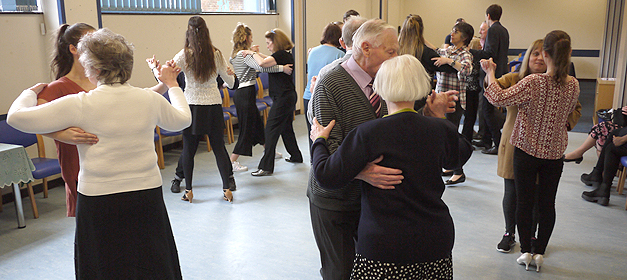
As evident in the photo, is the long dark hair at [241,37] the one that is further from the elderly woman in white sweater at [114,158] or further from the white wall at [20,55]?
the elderly woman in white sweater at [114,158]

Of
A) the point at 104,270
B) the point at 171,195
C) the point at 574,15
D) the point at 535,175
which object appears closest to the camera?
the point at 104,270

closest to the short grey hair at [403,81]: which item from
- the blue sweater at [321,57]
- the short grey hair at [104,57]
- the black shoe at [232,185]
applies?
the short grey hair at [104,57]

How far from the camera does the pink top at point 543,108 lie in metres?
2.73

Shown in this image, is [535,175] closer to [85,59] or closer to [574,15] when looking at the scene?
[85,59]

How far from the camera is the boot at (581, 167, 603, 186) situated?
176 inches

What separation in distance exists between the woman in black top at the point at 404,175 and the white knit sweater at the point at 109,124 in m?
0.70

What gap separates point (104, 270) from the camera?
1.93m

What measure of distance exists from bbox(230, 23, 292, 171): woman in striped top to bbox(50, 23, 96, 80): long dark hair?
7.90 feet

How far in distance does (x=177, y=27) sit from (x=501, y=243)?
462 cm

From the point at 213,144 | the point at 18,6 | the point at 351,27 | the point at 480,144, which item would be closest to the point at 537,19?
the point at 480,144

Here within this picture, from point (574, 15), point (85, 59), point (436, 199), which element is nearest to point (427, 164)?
point (436, 199)

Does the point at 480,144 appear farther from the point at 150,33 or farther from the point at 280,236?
the point at 150,33

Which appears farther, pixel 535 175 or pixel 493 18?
pixel 493 18

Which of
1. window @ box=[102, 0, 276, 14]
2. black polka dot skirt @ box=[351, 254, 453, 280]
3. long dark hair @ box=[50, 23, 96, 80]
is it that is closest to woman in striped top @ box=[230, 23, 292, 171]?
window @ box=[102, 0, 276, 14]
